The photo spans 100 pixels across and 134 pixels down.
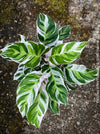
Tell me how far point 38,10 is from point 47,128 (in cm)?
121

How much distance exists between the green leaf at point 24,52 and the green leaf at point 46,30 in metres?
0.10

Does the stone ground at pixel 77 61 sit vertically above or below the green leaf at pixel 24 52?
below

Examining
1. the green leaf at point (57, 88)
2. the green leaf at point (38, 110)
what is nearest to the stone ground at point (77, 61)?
the green leaf at point (38, 110)

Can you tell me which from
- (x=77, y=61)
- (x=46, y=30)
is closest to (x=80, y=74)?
(x=46, y=30)

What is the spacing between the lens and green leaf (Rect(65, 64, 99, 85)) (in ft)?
3.32

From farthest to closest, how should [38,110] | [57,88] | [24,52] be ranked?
[38,110], [57,88], [24,52]

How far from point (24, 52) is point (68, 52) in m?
0.22

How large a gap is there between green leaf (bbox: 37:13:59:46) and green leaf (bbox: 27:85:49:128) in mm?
342

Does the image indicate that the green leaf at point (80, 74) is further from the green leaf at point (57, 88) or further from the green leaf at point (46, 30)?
the green leaf at point (46, 30)

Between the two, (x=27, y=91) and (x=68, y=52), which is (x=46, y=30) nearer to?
(x=68, y=52)

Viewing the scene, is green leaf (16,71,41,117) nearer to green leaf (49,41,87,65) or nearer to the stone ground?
green leaf (49,41,87,65)

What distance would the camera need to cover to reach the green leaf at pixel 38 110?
3.55 feet

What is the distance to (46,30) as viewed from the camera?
100cm

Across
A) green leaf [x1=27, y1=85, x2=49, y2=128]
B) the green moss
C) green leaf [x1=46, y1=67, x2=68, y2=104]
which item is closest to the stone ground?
the green moss
